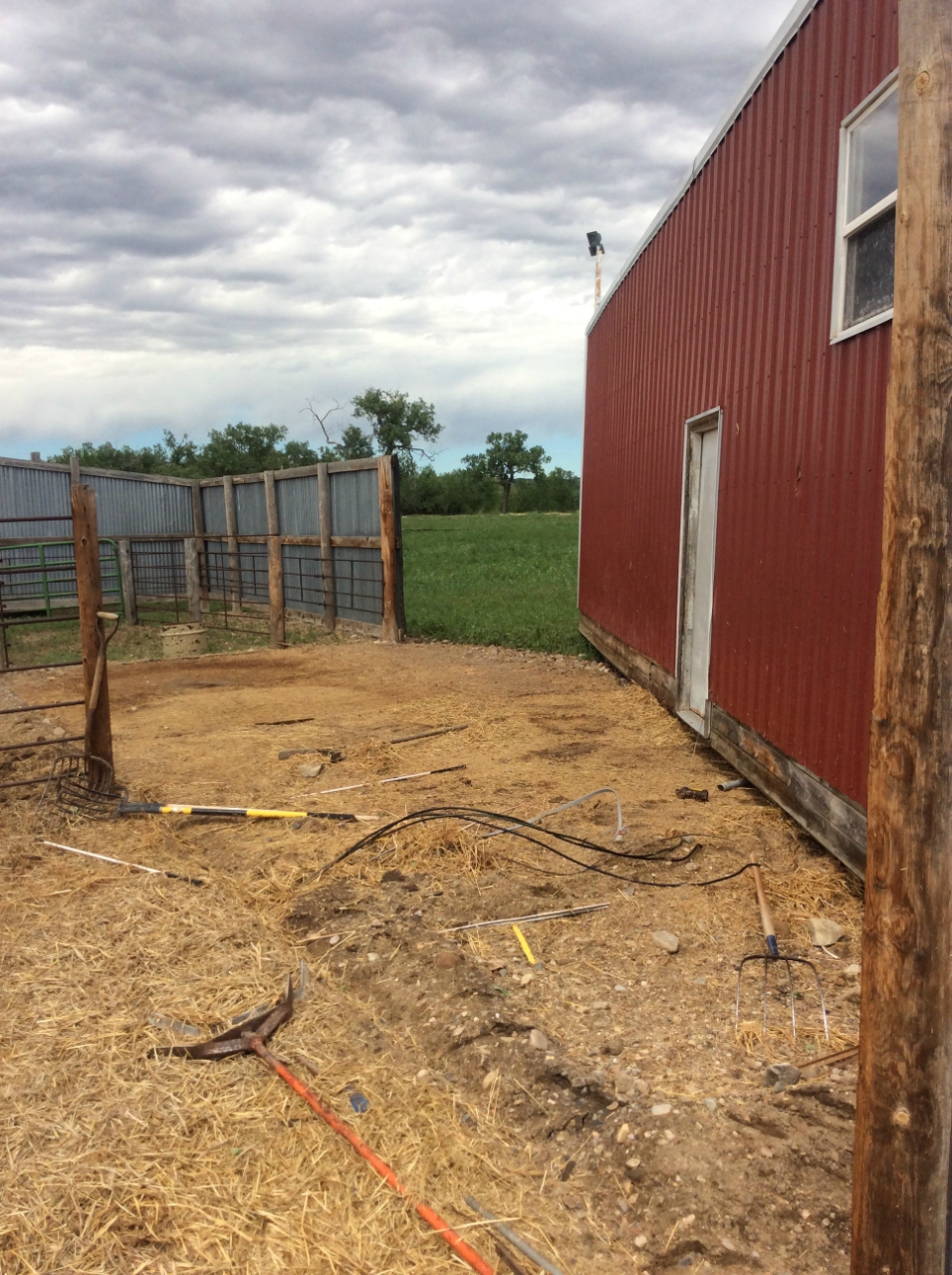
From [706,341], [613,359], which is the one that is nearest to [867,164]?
[706,341]

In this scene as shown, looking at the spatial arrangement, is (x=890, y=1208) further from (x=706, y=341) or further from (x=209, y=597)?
(x=209, y=597)

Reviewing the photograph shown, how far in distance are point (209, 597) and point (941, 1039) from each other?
55.8 feet

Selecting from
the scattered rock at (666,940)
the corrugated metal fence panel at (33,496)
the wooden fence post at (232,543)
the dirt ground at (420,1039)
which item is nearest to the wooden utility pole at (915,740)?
the dirt ground at (420,1039)

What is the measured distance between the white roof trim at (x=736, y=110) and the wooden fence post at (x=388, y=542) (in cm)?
431

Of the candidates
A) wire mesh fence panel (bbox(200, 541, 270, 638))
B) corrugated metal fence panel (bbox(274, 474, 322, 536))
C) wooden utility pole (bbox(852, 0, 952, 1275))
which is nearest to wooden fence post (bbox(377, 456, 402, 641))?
corrugated metal fence panel (bbox(274, 474, 322, 536))

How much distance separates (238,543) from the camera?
16.8 m

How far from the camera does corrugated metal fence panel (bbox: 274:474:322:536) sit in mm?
14502

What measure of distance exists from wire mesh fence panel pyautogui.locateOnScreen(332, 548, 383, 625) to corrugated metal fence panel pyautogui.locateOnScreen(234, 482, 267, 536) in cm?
221

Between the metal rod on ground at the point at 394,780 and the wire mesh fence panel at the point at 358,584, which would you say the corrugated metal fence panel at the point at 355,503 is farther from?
the metal rod on ground at the point at 394,780

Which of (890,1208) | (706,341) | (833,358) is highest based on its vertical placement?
(706,341)

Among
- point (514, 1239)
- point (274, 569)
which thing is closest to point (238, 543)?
point (274, 569)

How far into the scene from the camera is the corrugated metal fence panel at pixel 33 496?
16.9 meters

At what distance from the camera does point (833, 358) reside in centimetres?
487

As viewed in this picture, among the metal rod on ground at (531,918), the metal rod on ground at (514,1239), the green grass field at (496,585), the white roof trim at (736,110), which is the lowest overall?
the green grass field at (496,585)
